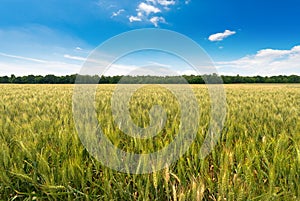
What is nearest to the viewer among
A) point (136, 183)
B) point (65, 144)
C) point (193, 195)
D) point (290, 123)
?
point (193, 195)

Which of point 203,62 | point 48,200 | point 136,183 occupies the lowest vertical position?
point 48,200

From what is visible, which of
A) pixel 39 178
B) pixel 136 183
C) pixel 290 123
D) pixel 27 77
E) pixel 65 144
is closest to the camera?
pixel 136 183

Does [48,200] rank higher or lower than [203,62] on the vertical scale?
lower

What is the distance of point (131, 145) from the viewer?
59.4 inches

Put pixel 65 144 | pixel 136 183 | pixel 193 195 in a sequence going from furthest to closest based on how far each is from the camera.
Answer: pixel 65 144 < pixel 136 183 < pixel 193 195

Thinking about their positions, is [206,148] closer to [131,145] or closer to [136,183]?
[131,145]

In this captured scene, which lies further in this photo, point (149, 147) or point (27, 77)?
point (27, 77)

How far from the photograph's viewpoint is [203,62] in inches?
90.4

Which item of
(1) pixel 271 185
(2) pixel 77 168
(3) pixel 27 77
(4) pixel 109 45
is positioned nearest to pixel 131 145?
(2) pixel 77 168

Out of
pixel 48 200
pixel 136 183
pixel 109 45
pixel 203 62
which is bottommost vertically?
pixel 48 200

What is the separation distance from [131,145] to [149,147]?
15 cm

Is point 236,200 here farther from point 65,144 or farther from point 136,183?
point 65,144

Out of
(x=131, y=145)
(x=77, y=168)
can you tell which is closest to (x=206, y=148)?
(x=131, y=145)

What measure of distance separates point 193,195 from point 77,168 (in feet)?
2.06
